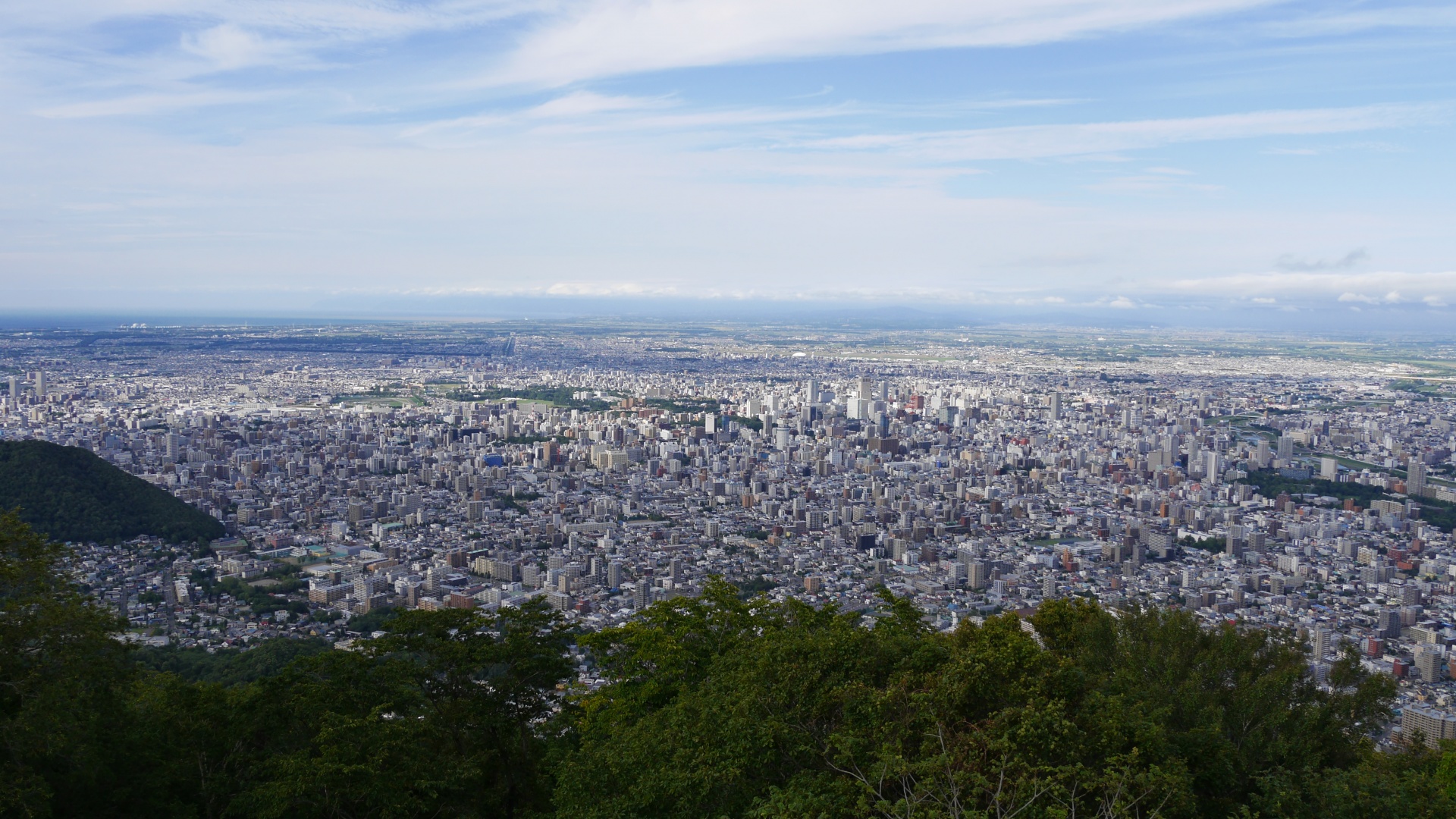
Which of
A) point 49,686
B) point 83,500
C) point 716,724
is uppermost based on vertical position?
point 49,686

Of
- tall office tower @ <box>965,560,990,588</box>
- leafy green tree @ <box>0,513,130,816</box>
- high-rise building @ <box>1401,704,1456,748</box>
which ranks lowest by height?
tall office tower @ <box>965,560,990,588</box>

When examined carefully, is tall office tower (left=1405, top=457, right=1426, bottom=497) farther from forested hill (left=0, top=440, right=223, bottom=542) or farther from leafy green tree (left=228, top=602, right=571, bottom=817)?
forested hill (left=0, top=440, right=223, bottom=542)

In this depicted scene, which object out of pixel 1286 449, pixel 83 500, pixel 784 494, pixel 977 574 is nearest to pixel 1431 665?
pixel 977 574

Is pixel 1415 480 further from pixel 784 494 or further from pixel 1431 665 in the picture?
pixel 784 494

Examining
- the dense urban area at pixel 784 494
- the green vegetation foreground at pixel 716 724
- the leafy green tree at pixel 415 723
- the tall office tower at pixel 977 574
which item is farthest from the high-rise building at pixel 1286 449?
the leafy green tree at pixel 415 723

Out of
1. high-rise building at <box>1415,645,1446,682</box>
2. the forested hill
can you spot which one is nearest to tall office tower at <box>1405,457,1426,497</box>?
high-rise building at <box>1415,645,1446,682</box>

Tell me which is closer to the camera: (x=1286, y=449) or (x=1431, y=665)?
(x=1431, y=665)
